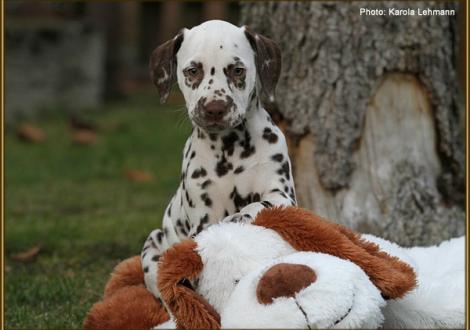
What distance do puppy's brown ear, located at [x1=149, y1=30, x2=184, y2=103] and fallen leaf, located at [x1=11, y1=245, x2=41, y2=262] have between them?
230 cm

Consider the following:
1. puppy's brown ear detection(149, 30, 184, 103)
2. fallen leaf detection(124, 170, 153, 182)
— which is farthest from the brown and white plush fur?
fallen leaf detection(124, 170, 153, 182)

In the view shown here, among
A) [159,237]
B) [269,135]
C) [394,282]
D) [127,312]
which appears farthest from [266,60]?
[127,312]

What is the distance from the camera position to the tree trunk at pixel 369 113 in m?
5.86

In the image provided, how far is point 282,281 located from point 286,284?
2 cm

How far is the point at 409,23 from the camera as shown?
5852 millimetres

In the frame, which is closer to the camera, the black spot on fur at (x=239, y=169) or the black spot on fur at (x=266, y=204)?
the black spot on fur at (x=266, y=204)

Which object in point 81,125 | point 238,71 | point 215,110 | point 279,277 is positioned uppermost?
point 238,71

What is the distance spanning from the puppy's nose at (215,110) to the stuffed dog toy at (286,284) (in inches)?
20.0

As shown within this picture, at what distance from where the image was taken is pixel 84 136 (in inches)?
425

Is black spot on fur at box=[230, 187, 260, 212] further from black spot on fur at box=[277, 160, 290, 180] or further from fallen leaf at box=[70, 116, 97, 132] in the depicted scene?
fallen leaf at box=[70, 116, 97, 132]

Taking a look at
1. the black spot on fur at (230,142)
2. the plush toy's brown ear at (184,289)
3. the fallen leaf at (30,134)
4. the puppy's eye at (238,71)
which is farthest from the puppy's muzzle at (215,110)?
the fallen leaf at (30,134)

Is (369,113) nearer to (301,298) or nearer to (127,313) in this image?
(127,313)

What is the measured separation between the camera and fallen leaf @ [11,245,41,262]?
625 centimetres

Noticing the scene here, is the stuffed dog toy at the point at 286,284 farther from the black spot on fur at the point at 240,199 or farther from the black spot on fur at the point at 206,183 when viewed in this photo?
the black spot on fur at the point at 206,183
